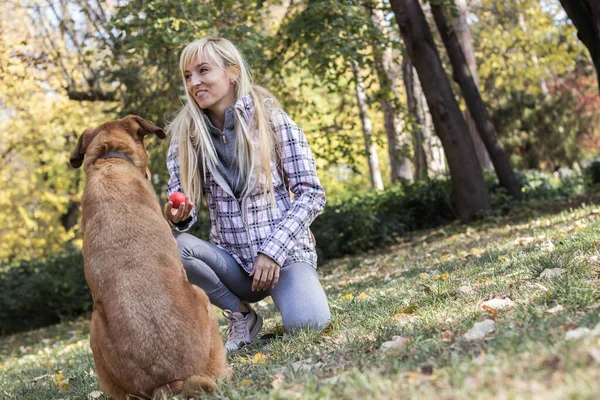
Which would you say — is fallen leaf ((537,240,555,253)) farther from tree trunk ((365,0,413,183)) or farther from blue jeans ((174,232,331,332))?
tree trunk ((365,0,413,183))

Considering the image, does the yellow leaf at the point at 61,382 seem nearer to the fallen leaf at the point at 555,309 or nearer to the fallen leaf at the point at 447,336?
the fallen leaf at the point at 447,336

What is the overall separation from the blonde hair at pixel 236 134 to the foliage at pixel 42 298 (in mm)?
8893

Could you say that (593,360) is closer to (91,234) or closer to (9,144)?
(91,234)

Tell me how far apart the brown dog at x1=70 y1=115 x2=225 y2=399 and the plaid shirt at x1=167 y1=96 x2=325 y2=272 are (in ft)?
3.02

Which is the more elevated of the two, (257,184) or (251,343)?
(257,184)

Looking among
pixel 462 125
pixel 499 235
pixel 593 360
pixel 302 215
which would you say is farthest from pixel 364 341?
pixel 462 125

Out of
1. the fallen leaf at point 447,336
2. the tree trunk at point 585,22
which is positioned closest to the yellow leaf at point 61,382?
the fallen leaf at point 447,336

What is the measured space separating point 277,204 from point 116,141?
1.21 meters

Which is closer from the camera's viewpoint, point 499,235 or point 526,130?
point 499,235

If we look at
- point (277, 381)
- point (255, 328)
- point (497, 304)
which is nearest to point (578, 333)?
point (497, 304)

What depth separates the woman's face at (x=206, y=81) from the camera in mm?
4582

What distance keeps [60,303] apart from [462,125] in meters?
8.42

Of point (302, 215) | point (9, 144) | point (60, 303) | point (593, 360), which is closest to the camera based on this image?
point (593, 360)

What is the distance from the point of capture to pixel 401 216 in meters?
13.8
